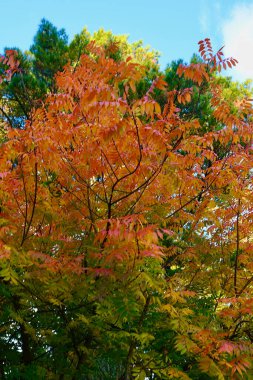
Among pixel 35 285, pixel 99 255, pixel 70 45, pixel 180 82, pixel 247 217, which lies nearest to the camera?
pixel 99 255

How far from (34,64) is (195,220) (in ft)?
25.6

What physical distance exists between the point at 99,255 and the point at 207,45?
2.98 metres

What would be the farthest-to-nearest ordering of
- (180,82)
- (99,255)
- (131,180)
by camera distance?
(180,82) < (131,180) < (99,255)

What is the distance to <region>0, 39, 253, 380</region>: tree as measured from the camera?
14.9 ft

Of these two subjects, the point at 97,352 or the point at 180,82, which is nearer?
the point at 97,352

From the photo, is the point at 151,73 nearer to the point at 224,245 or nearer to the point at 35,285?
the point at 224,245

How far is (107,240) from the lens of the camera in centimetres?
473

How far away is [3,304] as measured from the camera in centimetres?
553

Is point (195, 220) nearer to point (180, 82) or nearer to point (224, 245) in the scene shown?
point (224, 245)

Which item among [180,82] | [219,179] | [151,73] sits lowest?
[219,179]

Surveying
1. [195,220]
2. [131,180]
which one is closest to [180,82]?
[195,220]

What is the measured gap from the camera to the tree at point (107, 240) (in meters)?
4.53

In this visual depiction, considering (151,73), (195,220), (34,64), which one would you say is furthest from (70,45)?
(195,220)

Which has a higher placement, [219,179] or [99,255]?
[219,179]
